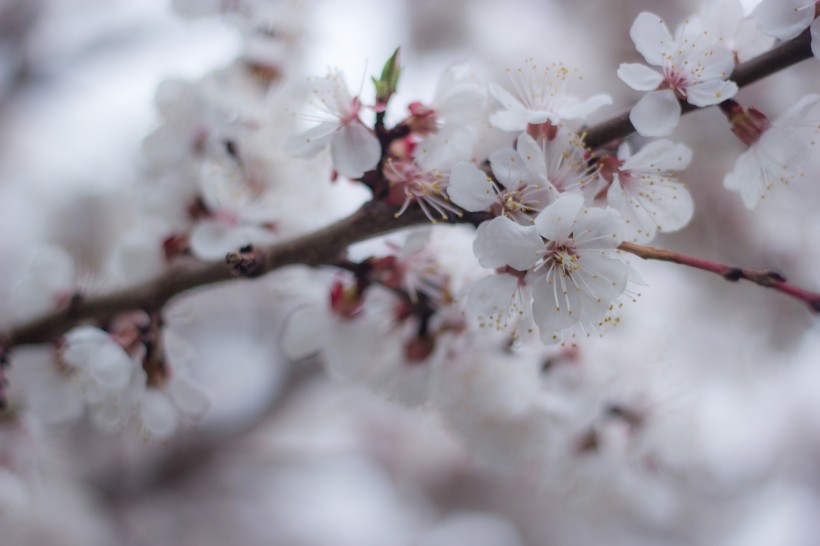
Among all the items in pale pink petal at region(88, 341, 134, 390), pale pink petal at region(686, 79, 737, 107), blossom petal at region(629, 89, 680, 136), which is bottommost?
pale pink petal at region(88, 341, 134, 390)

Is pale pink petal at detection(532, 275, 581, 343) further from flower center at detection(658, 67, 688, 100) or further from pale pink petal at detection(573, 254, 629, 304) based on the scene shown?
Answer: flower center at detection(658, 67, 688, 100)

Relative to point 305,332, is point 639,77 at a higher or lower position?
higher

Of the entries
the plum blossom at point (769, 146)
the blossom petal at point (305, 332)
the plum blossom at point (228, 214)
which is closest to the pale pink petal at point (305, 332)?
the blossom petal at point (305, 332)

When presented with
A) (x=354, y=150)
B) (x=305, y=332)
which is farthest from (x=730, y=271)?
(x=305, y=332)

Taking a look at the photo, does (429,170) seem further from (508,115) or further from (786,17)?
(786,17)

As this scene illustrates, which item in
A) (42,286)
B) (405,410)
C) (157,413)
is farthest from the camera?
(405,410)

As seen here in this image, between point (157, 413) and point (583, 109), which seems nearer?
point (583, 109)

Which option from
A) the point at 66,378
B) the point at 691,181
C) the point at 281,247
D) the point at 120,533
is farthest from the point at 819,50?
the point at 120,533

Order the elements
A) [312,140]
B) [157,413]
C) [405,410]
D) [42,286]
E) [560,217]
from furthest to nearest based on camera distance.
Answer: [405,410] < [42,286] < [157,413] < [312,140] < [560,217]

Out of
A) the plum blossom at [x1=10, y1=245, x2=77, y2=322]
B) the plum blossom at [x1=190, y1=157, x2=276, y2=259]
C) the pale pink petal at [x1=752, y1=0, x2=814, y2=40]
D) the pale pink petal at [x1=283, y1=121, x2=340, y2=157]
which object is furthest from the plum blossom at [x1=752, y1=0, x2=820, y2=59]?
the plum blossom at [x1=10, y1=245, x2=77, y2=322]
